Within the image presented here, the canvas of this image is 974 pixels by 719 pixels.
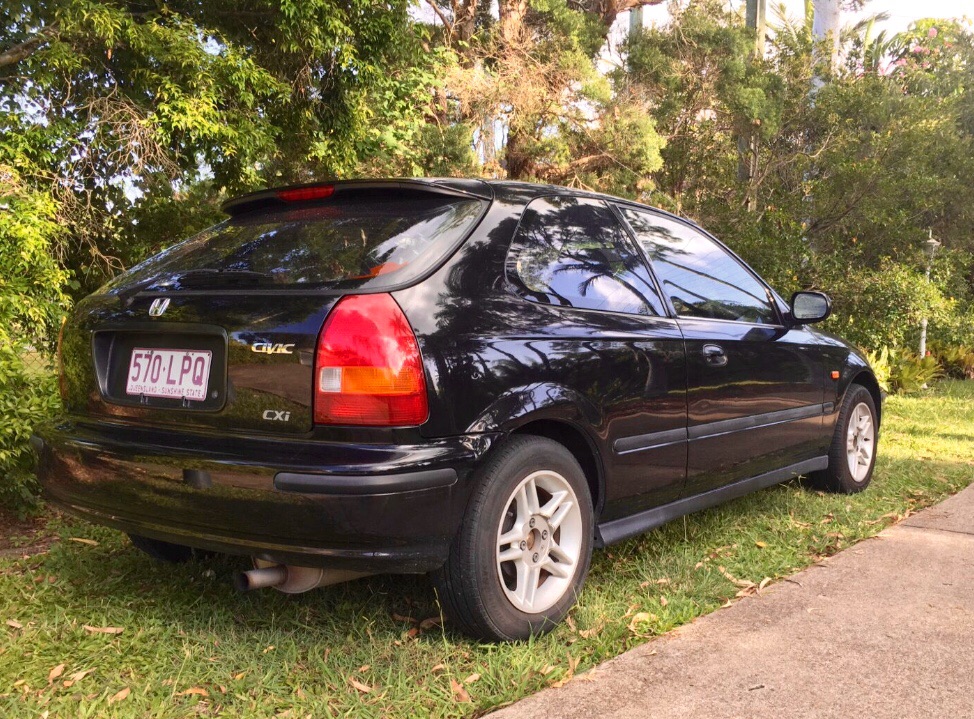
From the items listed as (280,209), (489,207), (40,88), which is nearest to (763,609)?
(489,207)

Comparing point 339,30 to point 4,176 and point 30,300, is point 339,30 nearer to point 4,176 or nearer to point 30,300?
point 4,176

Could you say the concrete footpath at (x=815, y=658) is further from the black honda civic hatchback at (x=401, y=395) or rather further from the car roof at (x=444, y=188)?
the car roof at (x=444, y=188)

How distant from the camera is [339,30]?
5.92m

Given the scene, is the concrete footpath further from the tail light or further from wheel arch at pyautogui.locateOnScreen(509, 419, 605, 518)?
the tail light

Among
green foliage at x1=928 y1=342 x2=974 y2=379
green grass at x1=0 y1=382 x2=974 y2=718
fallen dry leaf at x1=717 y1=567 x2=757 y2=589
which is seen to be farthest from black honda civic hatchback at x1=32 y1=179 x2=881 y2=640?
green foliage at x1=928 y1=342 x2=974 y2=379

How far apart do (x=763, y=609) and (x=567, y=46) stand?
436 inches

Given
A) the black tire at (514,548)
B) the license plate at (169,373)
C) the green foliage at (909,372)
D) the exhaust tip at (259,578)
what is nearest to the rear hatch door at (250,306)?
the license plate at (169,373)

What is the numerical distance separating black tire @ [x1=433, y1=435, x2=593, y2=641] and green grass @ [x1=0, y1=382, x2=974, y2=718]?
0.31 ft

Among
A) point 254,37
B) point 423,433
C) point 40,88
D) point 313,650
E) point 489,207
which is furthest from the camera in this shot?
point 254,37

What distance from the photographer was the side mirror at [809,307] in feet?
14.6

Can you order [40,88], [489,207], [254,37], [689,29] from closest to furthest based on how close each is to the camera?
[489,207]
[40,88]
[254,37]
[689,29]

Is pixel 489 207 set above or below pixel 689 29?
below

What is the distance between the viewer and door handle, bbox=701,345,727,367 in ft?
12.1

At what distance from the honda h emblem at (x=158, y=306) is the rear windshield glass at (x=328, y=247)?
7 cm
